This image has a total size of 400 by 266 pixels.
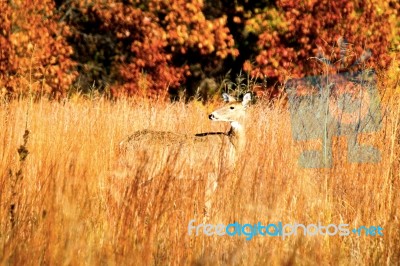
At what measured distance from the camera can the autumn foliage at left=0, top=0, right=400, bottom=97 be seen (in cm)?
1316

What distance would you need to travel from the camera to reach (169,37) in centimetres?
1523

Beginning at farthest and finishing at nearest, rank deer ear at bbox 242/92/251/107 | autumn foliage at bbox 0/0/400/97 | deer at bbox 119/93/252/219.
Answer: autumn foliage at bbox 0/0/400/97 → deer ear at bbox 242/92/251/107 → deer at bbox 119/93/252/219

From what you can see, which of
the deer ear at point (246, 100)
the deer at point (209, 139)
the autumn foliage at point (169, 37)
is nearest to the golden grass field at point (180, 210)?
the deer at point (209, 139)

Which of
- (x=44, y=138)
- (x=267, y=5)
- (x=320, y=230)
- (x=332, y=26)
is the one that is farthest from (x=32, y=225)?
(x=267, y=5)

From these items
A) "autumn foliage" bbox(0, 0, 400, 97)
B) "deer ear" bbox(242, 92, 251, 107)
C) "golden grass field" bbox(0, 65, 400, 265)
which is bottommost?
"golden grass field" bbox(0, 65, 400, 265)

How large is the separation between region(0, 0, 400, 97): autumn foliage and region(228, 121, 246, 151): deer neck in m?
5.39

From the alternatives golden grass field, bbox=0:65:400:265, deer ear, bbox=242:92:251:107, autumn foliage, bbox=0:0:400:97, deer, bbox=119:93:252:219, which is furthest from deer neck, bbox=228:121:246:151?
autumn foliage, bbox=0:0:400:97

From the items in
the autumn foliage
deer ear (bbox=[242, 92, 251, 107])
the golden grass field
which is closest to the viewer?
the golden grass field

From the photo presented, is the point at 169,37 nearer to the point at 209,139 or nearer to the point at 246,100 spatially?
the point at 246,100

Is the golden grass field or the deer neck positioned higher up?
the deer neck

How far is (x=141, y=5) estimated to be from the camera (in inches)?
627

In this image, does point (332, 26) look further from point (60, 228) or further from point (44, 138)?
point (60, 228)

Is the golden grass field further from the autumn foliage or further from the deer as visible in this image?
the autumn foliage

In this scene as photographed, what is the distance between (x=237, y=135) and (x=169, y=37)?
29.9ft
